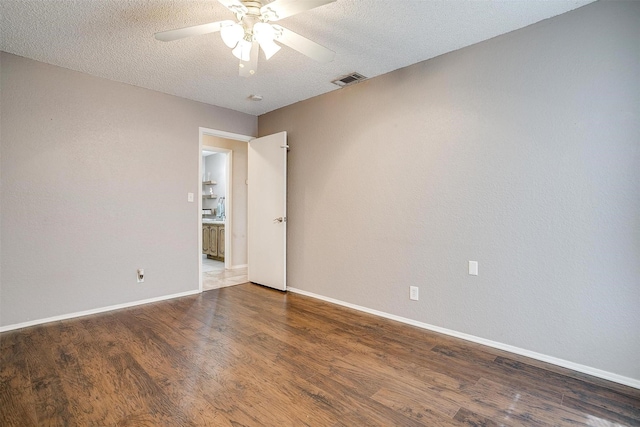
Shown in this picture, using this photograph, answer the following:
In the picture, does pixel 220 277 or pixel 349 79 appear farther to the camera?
pixel 220 277

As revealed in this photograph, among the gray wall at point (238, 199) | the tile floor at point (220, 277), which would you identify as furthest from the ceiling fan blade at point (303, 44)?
the gray wall at point (238, 199)

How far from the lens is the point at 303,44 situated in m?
2.04

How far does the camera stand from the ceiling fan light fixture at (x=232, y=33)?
74.4 inches

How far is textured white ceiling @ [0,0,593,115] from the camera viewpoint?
2.13m

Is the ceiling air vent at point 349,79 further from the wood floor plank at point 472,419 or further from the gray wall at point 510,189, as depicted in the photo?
the wood floor plank at point 472,419

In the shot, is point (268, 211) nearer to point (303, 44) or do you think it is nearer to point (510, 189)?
point (303, 44)

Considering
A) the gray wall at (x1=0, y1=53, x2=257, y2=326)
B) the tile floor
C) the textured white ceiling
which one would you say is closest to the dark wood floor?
the gray wall at (x1=0, y1=53, x2=257, y2=326)

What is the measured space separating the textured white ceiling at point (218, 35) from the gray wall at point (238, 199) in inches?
85.1

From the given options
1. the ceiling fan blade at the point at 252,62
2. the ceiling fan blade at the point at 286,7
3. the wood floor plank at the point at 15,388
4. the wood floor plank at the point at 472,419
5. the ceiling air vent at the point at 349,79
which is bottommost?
the wood floor plank at the point at 472,419

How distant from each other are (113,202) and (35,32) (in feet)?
5.30

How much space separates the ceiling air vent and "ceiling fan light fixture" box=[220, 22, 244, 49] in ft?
5.01

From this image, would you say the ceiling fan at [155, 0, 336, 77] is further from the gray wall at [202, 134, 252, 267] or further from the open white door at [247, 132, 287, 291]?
the gray wall at [202, 134, 252, 267]

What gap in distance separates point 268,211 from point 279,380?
263 cm

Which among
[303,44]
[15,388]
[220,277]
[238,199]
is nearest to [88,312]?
[15,388]
